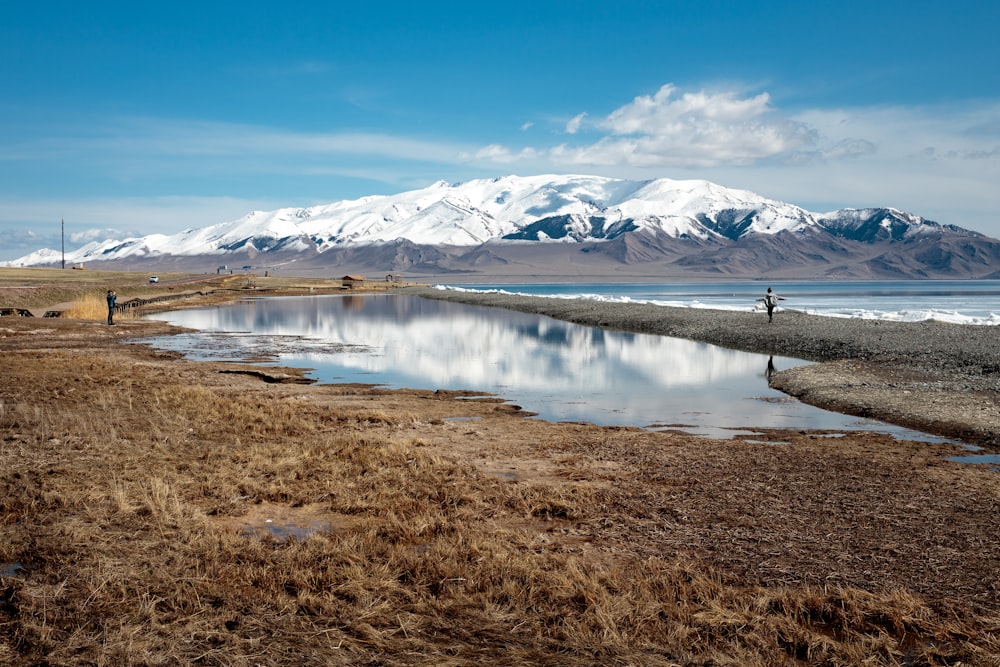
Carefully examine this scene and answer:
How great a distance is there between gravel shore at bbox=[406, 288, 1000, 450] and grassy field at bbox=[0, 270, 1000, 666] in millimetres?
4145

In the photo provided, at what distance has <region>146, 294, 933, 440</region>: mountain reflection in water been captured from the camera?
20969 mm

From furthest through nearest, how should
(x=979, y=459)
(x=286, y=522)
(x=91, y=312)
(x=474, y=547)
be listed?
(x=91, y=312) < (x=979, y=459) < (x=286, y=522) < (x=474, y=547)

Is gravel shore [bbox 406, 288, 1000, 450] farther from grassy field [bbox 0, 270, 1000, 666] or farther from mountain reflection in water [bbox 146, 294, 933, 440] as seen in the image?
grassy field [bbox 0, 270, 1000, 666]

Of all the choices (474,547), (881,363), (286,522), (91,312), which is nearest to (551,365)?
(881,363)

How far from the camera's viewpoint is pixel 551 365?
1321 inches

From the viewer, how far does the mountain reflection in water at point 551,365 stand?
2097 cm

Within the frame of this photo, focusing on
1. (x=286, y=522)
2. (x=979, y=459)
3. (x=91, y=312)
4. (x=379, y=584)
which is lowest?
(x=979, y=459)

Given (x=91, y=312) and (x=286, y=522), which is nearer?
(x=286, y=522)

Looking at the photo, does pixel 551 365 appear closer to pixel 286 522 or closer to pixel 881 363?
pixel 881 363

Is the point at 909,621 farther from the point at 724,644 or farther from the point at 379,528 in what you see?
the point at 379,528

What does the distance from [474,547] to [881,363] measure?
25.7m

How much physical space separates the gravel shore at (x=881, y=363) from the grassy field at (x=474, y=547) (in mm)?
4145

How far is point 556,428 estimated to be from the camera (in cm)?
1775

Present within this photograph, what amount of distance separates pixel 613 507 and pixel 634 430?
680 cm
